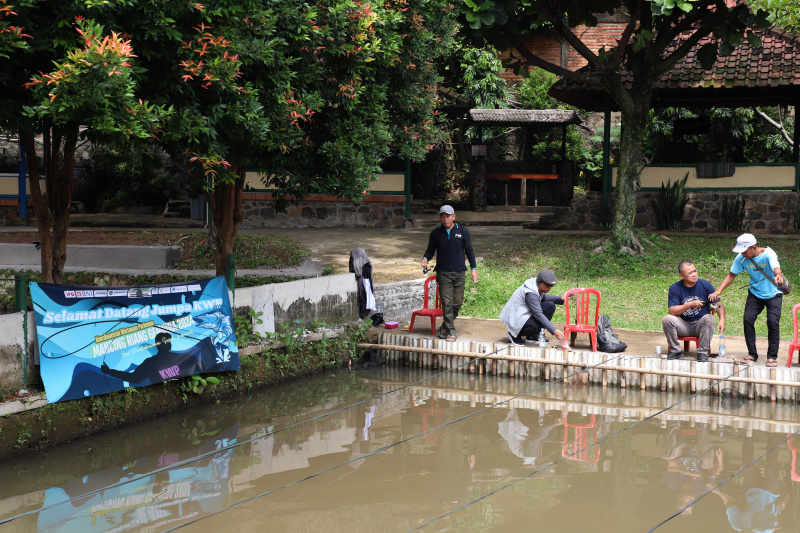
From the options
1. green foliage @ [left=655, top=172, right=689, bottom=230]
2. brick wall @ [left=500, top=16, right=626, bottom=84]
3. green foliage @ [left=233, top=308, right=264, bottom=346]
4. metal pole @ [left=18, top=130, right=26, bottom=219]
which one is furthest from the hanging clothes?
brick wall @ [left=500, top=16, right=626, bottom=84]

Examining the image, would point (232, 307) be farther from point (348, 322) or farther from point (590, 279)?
→ point (590, 279)

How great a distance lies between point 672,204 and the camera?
62.8ft

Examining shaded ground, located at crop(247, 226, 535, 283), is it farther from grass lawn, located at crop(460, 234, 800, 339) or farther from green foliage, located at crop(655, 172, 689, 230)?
green foliage, located at crop(655, 172, 689, 230)

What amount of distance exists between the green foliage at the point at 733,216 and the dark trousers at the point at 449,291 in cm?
1038

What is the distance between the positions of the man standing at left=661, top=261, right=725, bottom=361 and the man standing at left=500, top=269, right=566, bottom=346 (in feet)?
4.86

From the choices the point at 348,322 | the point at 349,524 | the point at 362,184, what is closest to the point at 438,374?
the point at 348,322

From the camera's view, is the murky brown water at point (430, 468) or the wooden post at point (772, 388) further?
the wooden post at point (772, 388)

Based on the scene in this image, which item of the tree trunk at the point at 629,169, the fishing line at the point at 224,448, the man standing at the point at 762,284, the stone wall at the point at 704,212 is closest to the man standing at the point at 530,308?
the fishing line at the point at 224,448

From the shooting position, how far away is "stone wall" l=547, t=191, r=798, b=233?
1889 cm

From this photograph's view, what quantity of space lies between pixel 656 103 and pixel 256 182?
33.8 feet

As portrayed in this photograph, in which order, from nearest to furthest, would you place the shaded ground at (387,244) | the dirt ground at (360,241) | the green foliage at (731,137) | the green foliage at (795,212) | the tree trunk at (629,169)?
the shaded ground at (387,244) → the dirt ground at (360,241) → the tree trunk at (629,169) → the green foliage at (795,212) → the green foliage at (731,137)

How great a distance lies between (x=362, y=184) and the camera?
10383mm

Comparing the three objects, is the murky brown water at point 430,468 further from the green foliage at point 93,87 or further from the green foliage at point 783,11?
the green foliage at point 783,11

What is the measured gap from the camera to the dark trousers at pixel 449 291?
11.1 metres
